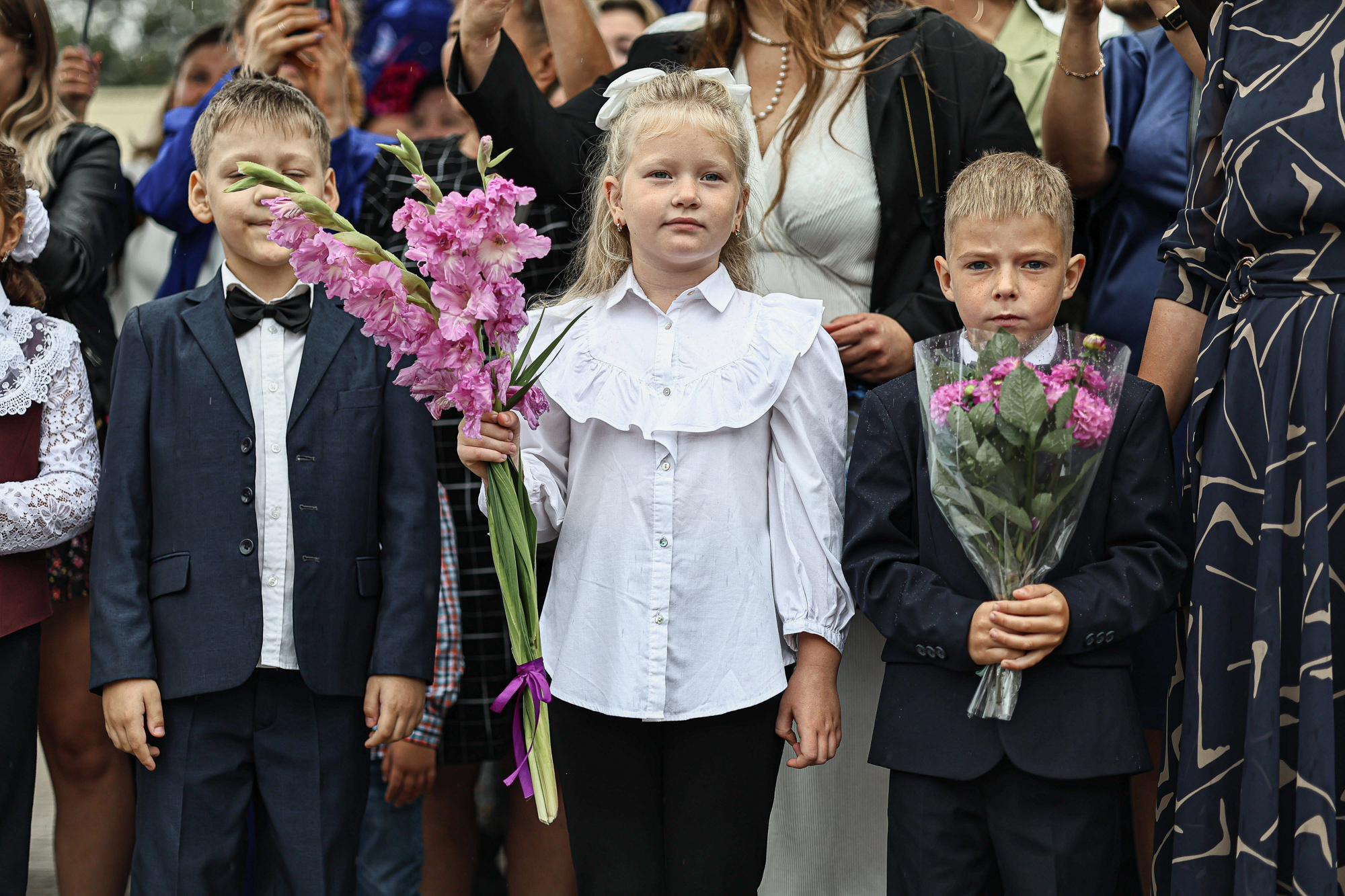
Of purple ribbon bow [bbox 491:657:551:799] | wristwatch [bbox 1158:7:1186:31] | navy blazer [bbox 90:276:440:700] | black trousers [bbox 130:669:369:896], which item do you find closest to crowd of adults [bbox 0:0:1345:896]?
wristwatch [bbox 1158:7:1186:31]

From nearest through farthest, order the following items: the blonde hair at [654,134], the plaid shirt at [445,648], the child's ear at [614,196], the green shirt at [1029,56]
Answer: the blonde hair at [654,134] < the child's ear at [614,196] < the plaid shirt at [445,648] < the green shirt at [1029,56]

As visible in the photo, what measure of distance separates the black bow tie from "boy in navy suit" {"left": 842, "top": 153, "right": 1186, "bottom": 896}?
49.9 inches

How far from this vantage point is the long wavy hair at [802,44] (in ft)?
10.3

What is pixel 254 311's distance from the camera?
9.15ft

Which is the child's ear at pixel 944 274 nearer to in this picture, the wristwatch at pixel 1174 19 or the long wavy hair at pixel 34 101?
the wristwatch at pixel 1174 19

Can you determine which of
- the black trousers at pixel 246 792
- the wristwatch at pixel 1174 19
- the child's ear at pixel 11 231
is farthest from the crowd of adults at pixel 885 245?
the black trousers at pixel 246 792

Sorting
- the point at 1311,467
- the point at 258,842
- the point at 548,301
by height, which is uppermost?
the point at 548,301

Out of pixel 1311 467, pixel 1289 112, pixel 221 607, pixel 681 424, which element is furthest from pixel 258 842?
pixel 1289 112

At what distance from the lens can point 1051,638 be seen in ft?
7.67

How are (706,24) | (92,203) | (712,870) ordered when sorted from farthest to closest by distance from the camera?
(92,203) < (706,24) < (712,870)

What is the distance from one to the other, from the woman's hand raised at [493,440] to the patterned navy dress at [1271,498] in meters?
1.34

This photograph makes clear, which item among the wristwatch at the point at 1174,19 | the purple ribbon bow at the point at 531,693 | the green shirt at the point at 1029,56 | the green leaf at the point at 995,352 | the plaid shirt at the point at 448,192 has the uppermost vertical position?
the green shirt at the point at 1029,56

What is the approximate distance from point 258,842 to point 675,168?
67.9 inches

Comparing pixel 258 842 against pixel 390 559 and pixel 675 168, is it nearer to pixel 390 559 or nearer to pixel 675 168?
pixel 390 559
